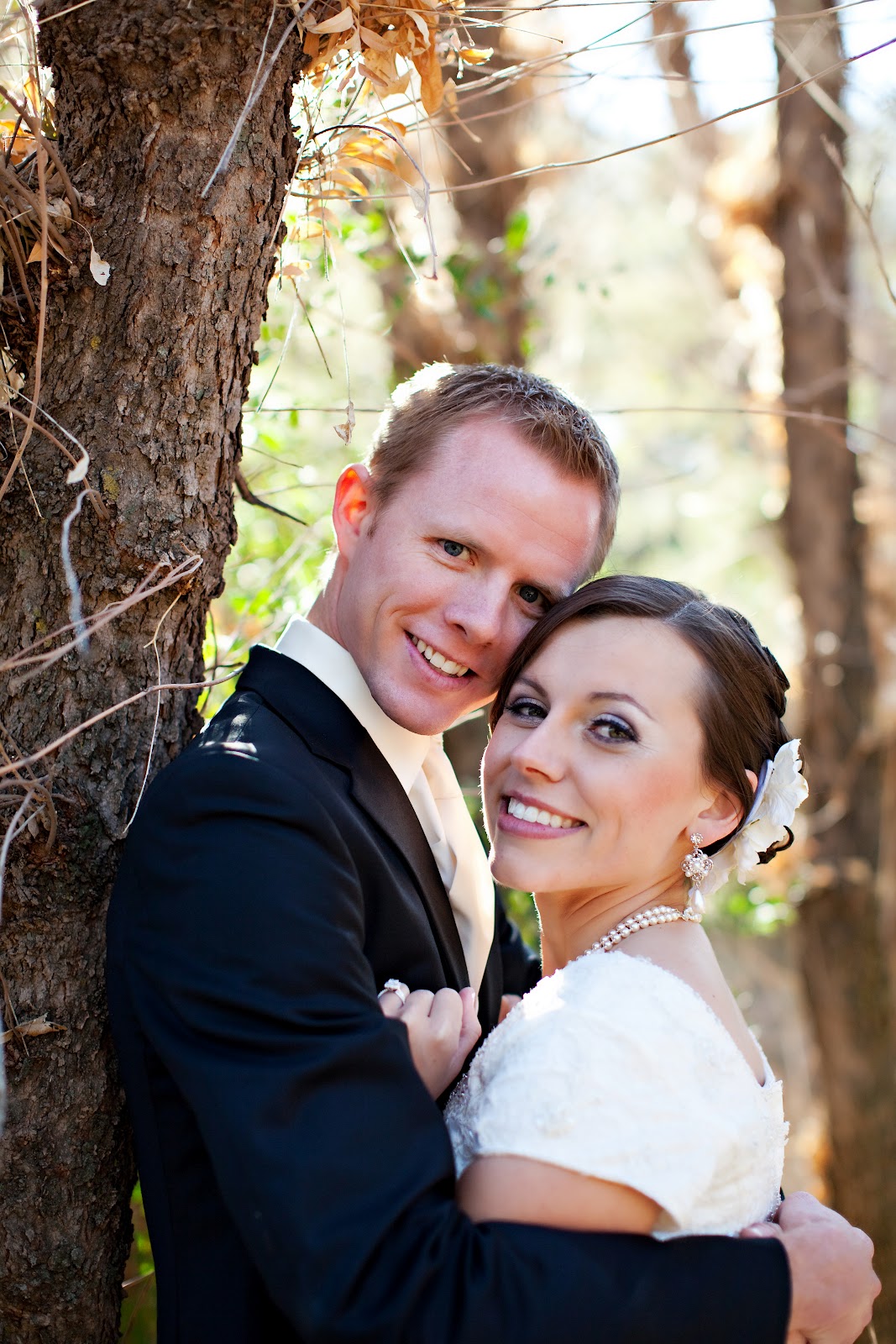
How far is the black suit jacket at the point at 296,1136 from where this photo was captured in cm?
151

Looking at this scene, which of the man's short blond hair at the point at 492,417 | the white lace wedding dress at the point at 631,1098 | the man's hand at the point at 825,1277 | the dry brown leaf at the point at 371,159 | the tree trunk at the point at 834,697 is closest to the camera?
the white lace wedding dress at the point at 631,1098

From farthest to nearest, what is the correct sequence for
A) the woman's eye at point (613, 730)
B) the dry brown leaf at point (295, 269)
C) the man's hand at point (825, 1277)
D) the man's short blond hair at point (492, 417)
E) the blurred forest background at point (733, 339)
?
1. the blurred forest background at point (733, 339)
2. the dry brown leaf at point (295, 269)
3. the man's short blond hair at point (492, 417)
4. the woman's eye at point (613, 730)
5. the man's hand at point (825, 1277)

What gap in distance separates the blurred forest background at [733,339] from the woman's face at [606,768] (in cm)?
62

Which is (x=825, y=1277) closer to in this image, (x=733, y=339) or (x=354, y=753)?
(x=354, y=753)

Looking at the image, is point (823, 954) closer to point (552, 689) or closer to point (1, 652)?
point (552, 689)

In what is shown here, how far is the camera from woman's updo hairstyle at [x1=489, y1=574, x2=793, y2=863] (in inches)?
87.7

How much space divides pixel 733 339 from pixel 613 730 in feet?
23.2

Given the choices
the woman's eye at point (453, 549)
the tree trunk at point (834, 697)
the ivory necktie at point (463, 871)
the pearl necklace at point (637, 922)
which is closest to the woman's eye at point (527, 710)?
the ivory necktie at point (463, 871)

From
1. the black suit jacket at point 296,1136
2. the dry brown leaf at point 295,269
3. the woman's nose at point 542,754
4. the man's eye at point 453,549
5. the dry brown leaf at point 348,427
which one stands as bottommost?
the black suit jacket at point 296,1136

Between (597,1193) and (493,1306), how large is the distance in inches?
8.6

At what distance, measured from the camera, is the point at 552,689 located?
220 cm

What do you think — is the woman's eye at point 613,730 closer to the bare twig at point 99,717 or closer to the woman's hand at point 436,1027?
the woman's hand at point 436,1027

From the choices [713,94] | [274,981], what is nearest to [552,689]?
[274,981]

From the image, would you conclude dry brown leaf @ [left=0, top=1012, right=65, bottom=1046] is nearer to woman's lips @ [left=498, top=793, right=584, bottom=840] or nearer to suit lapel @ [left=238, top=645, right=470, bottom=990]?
suit lapel @ [left=238, top=645, right=470, bottom=990]
